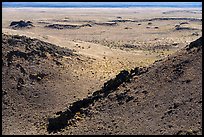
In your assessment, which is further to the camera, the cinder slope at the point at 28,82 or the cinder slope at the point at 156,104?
the cinder slope at the point at 28,82

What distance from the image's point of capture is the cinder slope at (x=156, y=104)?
83.1 feet

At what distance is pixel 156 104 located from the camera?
27.6 metres

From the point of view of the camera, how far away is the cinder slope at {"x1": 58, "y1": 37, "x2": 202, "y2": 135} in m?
25.3

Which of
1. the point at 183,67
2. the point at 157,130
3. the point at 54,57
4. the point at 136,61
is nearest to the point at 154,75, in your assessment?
the point at 183,67

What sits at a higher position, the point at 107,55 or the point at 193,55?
the point at 193,55

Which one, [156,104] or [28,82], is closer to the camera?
[156,104]

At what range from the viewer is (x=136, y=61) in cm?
4741

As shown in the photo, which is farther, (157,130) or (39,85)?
(39,85)

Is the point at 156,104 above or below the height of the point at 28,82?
above

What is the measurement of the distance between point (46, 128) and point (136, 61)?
20.4m

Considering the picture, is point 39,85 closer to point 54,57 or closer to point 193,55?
point 54,57

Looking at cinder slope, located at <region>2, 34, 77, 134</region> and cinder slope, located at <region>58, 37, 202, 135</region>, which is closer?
cinder slope, located at <region>58, 37, 202, 135</region>

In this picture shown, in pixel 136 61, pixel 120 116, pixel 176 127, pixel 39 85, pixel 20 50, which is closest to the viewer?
pixel 176 127

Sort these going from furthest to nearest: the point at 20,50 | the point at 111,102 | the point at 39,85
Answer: the point at 20,50, the point at 39,85, the point at 111,102
